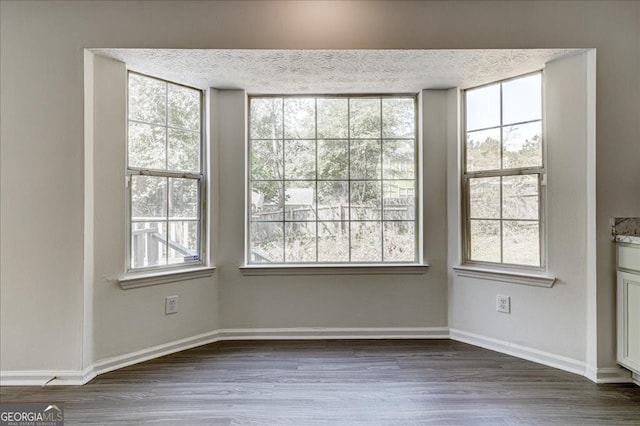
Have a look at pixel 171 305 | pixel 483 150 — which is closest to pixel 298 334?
pixel 171 305

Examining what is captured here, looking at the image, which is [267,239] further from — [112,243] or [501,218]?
[501,218]

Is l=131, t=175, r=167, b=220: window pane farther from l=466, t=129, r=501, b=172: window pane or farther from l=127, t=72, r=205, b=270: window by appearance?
l=466, t=129, r=501, b=172: window pane

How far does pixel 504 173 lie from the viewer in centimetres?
268

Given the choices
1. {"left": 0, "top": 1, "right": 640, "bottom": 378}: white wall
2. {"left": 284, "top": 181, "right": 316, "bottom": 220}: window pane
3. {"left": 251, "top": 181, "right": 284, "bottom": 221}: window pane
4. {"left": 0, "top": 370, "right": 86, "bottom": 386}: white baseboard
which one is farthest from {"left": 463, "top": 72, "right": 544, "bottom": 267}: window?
{"left": 0, "top": 370, "right": 86, "bottom": 386}: white baseboard

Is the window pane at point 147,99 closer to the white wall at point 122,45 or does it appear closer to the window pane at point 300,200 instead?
the white wall at point 122,45

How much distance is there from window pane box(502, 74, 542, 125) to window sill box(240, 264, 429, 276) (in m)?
1.33

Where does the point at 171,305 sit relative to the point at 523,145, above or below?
below

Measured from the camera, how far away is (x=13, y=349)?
217 cm

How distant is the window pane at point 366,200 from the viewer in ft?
9.86

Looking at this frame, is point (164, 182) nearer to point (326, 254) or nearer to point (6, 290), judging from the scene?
point (6, 290)

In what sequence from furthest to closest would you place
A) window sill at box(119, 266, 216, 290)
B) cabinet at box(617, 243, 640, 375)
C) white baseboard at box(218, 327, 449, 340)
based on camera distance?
1. white baseboard at box(218, 327, 449, 340)
2. window sill at box(119, 266, 216, 290)
3. cabinet at box(617, 243, 640, 375)

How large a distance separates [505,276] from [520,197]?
60 centimetres

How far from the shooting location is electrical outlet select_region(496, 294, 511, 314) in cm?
261

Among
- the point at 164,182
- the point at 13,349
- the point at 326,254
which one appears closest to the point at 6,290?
the point at 13,349
